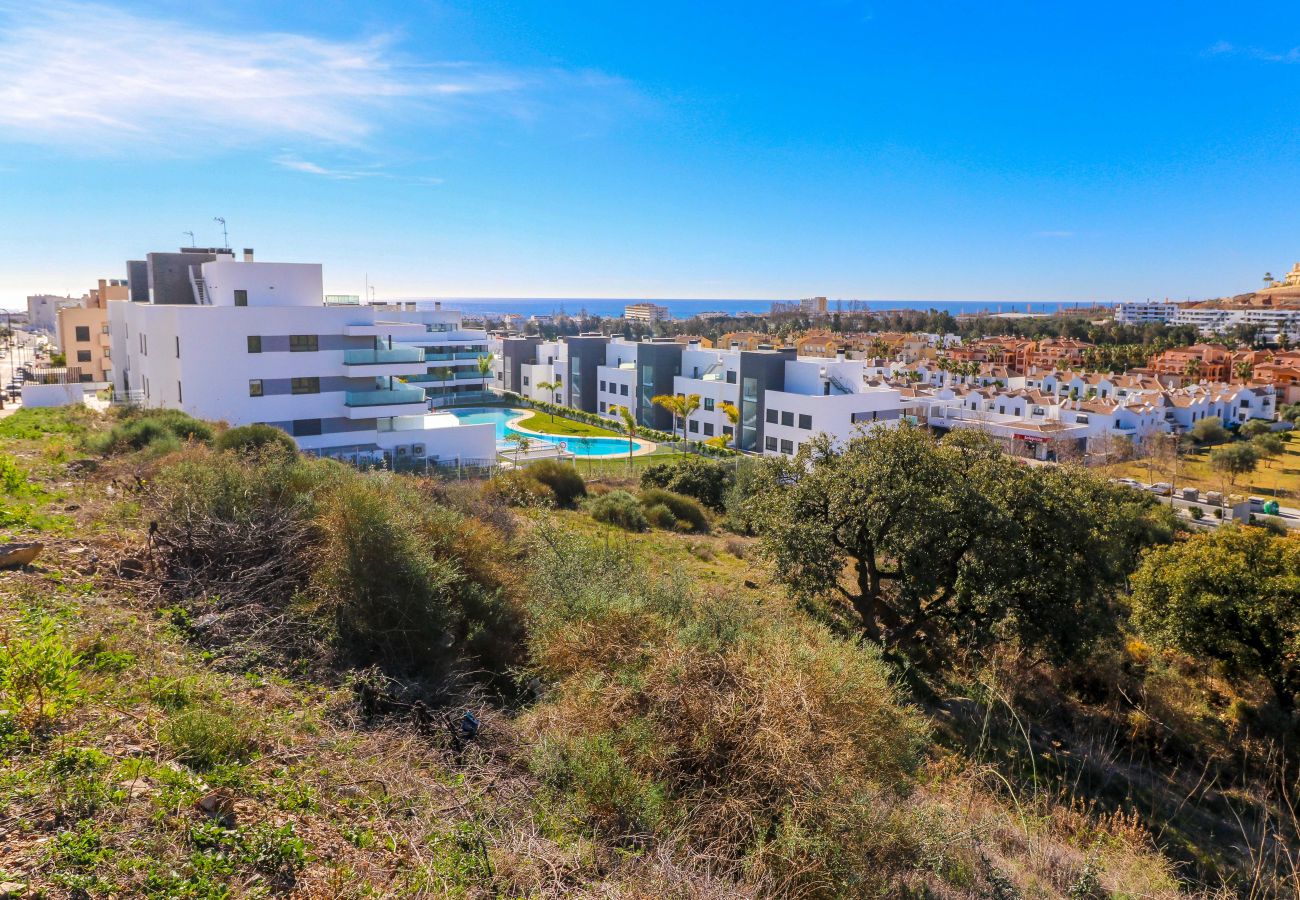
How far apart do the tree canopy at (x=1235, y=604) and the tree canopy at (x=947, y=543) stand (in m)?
1.54

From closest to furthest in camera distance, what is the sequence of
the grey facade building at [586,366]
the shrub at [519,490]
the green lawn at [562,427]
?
1. the shrub at [519,490]
2. the green lawn at [562,427]
3. the grey facade building at [586,366]

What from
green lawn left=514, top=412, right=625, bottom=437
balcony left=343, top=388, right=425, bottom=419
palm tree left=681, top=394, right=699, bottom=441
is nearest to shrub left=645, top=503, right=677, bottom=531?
balcony left=343, top=388, right=425, bottom=419

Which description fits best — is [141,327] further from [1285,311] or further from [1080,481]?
[1285,311]

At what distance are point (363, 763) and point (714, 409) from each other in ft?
147

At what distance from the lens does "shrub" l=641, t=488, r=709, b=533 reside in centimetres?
2608

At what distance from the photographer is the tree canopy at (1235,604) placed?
13570mm

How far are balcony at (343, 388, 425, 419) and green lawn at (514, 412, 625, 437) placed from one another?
816 inches

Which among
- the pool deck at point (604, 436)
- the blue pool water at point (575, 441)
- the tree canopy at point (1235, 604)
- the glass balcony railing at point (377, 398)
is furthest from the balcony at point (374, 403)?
the tree canopy at point (1235, 604)

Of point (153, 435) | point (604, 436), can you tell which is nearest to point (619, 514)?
point (153, 435)

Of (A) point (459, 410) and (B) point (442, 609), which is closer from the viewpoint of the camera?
(B) point (442, 609)

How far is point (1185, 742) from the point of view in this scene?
12781 millimetres

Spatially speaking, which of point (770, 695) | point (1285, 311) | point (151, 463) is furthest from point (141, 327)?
point (1285, 311)

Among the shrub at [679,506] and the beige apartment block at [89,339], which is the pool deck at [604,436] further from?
the beige apartment block at [89,339]

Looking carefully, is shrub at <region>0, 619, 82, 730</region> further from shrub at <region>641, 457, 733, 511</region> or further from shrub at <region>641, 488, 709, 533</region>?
shrub at <region>641, 457, 733, 511</region>
